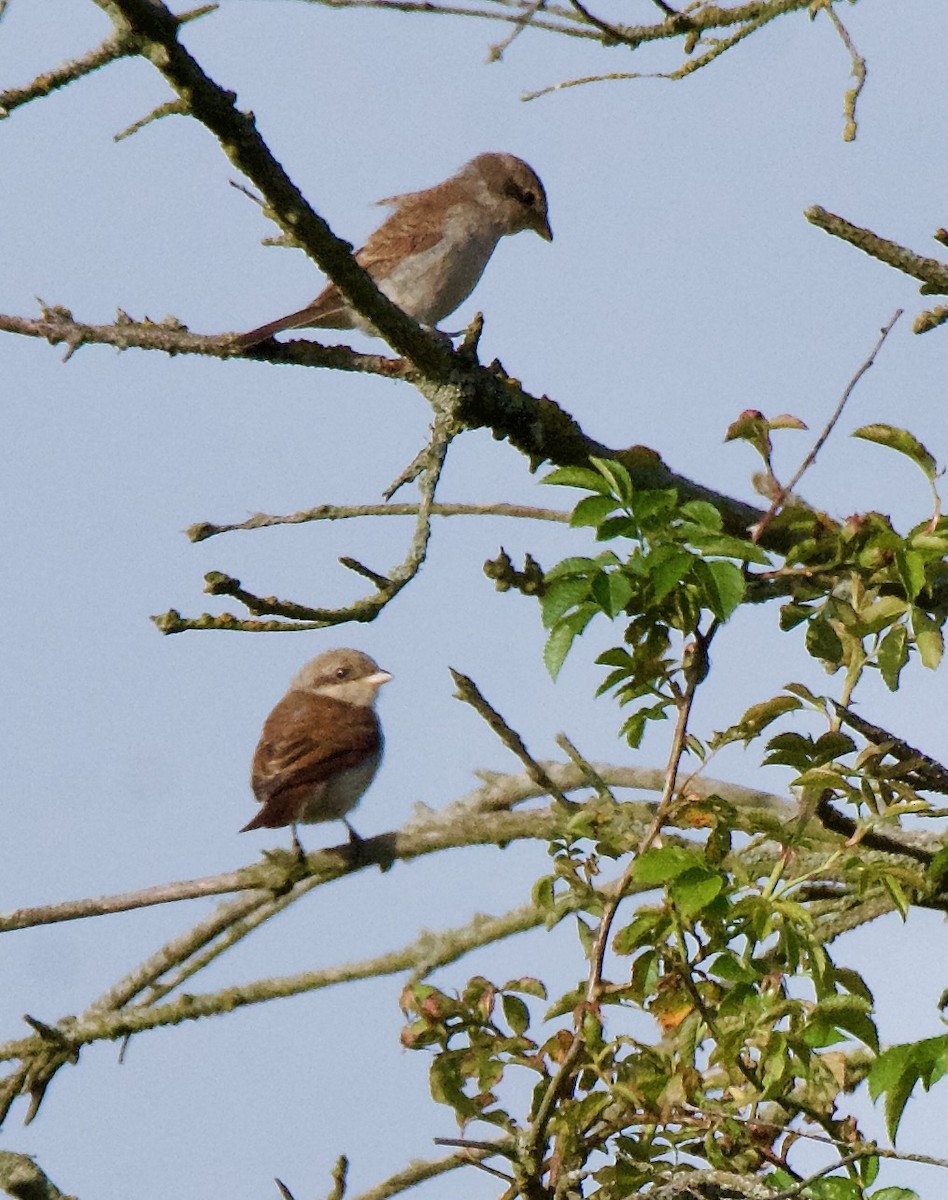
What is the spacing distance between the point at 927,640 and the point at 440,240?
4.71 m

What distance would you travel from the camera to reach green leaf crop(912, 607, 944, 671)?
3.07 meters

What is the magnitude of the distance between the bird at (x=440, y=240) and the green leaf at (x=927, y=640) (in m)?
4.12

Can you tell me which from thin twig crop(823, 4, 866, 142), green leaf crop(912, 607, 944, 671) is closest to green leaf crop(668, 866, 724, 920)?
green leaf crop(912, 607, 944, 671)

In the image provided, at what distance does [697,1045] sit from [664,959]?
0.19m

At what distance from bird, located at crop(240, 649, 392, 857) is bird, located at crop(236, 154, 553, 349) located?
79.9 inches

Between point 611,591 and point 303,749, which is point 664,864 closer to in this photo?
point 611,591

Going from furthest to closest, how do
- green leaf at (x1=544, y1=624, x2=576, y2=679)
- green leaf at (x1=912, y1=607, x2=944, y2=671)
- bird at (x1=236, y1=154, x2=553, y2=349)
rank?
bird at (x1=236, y1=154, x2=553, y2=349)
green leaf at (x1=912, y1=607, x2=944, y2=671)
green leaf at (x1=544, y1=624, x2=576, y2=679)

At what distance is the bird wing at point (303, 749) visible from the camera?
6758mm

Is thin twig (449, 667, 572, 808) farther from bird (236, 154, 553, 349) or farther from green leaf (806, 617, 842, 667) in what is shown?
bird (236, 154, 553, 349)

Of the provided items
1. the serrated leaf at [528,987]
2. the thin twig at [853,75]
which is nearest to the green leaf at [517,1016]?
the serrated leaf at [528,987]

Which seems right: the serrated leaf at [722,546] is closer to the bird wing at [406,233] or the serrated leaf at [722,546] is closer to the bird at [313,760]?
the bird at [313,760]

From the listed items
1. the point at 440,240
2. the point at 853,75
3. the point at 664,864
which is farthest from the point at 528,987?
the point at 440,240

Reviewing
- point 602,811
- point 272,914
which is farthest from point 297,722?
point 602,811

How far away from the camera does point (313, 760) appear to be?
7027 mm
